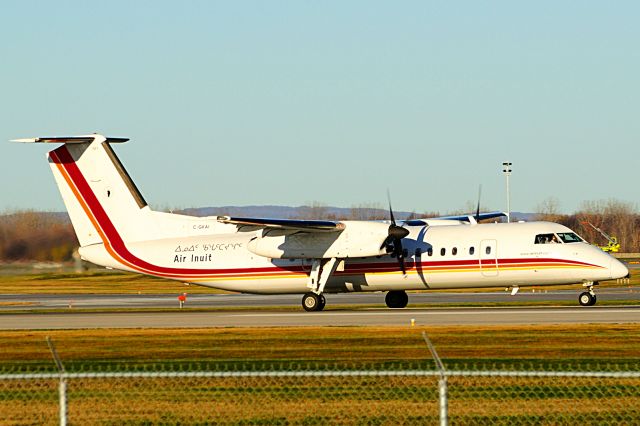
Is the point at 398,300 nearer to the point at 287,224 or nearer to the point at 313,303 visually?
the point at 313,303

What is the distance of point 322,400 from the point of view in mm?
16766

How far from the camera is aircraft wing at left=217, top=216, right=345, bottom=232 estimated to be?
39.0 m

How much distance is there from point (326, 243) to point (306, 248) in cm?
92

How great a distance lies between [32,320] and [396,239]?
1488cm

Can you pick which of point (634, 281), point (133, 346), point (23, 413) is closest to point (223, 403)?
point (23, 413)

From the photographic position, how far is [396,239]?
40.2 m

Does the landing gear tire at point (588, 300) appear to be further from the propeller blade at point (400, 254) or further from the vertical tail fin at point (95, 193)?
the vertical tail fin at point (95, 193)

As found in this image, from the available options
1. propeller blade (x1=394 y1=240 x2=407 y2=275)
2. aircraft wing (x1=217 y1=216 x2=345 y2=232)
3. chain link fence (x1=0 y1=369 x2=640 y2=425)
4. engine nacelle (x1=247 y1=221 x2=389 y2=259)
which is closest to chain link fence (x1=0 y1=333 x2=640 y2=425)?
chain link fence (x1=0 y1=369 x2=640 y2=425)

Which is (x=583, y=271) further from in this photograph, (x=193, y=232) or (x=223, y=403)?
(x=223, y=403)

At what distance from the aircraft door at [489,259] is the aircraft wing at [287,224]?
5923 mm

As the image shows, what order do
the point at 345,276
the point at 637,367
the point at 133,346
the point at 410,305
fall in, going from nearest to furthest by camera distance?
the point at 637,367 < the point at 133,346 < the point at 345,276 < the point at 410,305

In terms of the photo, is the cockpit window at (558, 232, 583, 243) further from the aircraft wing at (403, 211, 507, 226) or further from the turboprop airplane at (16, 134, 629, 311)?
the aircraft wing at (403, 211, 507, 226)

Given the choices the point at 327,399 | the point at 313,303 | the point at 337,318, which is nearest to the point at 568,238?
the point at 337,318

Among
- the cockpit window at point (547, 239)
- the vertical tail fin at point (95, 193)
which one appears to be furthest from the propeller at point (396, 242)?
the vertical tail fin at point (95, 193)
